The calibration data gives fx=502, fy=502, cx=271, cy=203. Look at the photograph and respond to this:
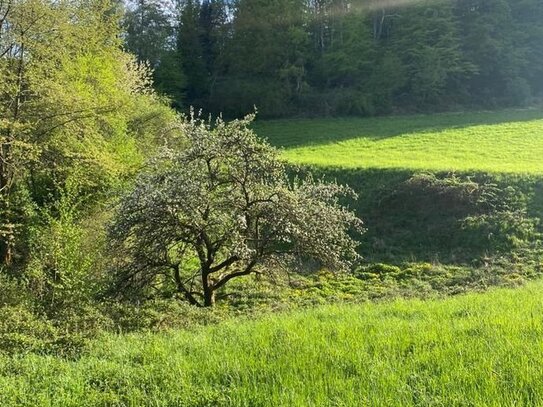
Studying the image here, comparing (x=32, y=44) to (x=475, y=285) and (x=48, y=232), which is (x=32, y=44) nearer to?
(x=48, y=232)

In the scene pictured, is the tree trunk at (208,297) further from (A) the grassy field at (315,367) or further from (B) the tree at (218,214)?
(A) the grassy field at (315,367)

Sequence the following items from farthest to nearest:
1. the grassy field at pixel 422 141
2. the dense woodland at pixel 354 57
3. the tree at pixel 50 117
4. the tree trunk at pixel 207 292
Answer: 1. the dense woodland at pixel 354 57
2. the grassy field at pixel 422 141
3. the tree at pixel 50 117
4. the tree trunk at pixel 207 292

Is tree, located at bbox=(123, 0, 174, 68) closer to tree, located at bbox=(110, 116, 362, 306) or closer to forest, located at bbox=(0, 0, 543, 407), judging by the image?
forest, located at bbox=(0, 0, 543, 407)

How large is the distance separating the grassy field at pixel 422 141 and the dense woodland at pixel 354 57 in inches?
162

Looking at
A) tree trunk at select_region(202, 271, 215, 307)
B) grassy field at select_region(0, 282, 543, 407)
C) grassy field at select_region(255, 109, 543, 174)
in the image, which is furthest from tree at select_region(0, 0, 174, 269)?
grassy field at select_region(255, 109, 543, 174)

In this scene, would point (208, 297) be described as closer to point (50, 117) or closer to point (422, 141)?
point (50, 117)

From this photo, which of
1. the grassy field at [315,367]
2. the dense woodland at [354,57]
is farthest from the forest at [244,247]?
the dense woodland at [354,57]

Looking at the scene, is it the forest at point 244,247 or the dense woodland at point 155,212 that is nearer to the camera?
the forest at point 244,247

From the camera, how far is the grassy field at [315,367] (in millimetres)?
4738

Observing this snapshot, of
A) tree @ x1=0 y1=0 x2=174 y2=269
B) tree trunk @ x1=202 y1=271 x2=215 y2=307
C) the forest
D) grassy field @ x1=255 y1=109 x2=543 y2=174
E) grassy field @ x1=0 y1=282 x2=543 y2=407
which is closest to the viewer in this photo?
grassy field @ x1=0 y1=282 x2=543 y2=407

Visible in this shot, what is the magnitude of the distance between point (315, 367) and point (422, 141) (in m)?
28.8

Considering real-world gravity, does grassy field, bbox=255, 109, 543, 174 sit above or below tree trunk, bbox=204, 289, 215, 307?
→ above

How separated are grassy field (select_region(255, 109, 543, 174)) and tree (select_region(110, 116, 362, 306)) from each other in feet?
43.5

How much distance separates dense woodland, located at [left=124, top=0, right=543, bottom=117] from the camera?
1794 inches
